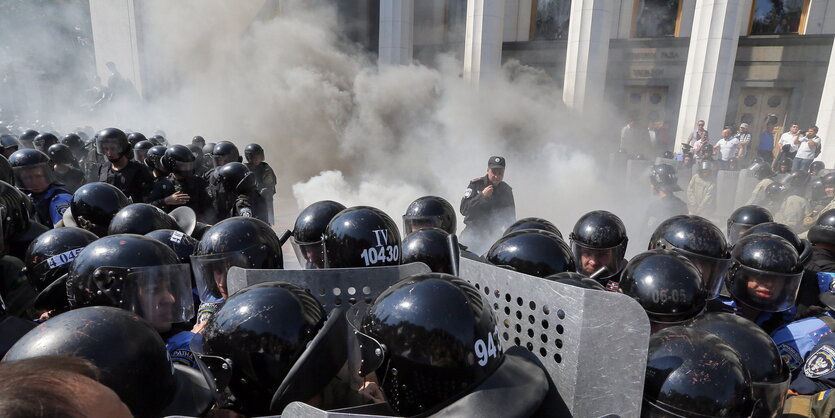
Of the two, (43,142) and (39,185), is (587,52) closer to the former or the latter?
(39,185)

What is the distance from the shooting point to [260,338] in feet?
6.02

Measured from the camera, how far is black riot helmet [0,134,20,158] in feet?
26.4

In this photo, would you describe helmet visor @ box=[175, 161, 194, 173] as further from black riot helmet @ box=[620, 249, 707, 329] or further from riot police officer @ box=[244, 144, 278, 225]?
black riot helmet @ box=[620, 249, 707, 329]

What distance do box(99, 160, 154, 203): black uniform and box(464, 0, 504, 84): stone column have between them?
32.4 feet

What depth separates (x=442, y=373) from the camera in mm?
1494

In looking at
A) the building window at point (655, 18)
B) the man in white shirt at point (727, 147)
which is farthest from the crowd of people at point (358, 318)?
the building window at point (655, 18)

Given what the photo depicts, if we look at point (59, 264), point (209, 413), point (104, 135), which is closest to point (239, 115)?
point (104, 135)

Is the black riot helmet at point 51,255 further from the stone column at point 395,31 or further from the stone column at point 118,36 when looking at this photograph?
the stone column at point 118,36

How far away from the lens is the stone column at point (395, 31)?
14.8 m

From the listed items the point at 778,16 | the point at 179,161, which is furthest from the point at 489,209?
the point at 778,16

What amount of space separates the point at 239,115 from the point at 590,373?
51.0 ft

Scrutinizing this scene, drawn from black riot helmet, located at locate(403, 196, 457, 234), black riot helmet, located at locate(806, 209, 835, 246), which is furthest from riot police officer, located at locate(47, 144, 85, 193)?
black riot helmet, located at locate(806, 209, 835, 246)

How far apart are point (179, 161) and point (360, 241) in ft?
13.2

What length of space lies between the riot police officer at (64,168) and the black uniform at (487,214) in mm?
5970
